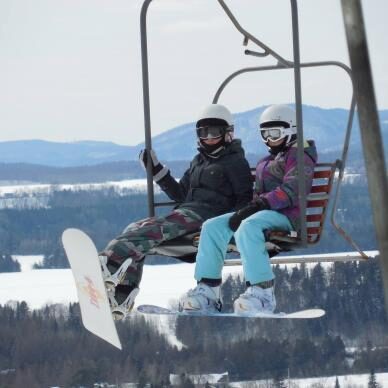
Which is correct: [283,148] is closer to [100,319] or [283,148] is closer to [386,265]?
[100,319]

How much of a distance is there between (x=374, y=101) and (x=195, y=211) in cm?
494

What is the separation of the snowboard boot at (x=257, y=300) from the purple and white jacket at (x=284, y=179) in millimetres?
380

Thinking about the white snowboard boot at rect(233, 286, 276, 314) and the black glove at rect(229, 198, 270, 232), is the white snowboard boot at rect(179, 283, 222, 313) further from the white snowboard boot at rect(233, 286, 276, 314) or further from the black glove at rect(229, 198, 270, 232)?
the black glove at rect(229, 198, 270, 232)

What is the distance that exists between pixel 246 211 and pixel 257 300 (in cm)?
49

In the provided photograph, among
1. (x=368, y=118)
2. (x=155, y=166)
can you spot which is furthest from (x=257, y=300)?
(x=368, y=118)

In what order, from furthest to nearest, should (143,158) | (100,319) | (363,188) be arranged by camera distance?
(363,188), (143,158), (100,319)

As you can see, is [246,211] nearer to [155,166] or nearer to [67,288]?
[155,166]

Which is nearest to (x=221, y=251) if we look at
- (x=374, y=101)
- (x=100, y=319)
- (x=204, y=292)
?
(x=204, y=292)

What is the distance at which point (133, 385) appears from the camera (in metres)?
137

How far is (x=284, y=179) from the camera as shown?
24.9ft

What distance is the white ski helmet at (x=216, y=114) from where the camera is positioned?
7.90 metres

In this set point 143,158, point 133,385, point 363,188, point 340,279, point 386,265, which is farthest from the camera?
point 363,188

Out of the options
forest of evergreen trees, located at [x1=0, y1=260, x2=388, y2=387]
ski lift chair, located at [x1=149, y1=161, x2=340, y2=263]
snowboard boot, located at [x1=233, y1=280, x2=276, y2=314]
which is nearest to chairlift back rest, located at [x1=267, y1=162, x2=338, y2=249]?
ski lift chair, located at [x1=149, y1=161, x2=340, y2=263]

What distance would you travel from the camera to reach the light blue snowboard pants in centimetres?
748
